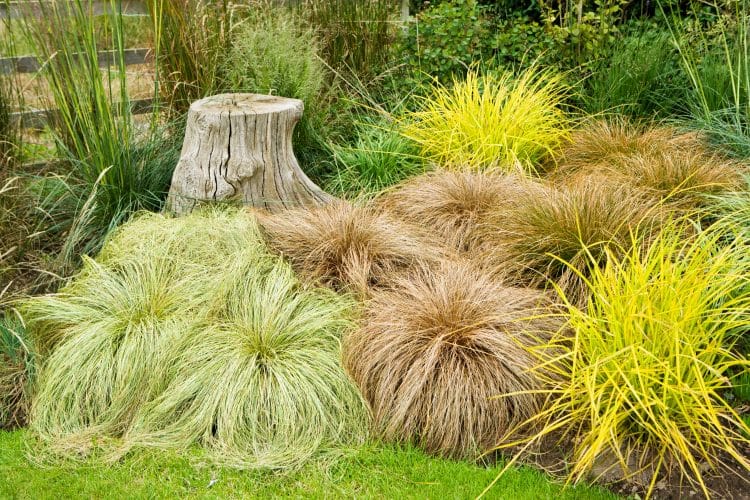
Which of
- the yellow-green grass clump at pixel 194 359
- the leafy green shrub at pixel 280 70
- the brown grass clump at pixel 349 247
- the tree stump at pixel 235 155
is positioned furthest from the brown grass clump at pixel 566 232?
the leafy green shrub at pixel 280 70

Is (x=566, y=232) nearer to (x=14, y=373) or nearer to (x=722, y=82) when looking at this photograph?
(x=722, y=82)

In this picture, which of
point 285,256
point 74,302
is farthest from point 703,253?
point 74,302

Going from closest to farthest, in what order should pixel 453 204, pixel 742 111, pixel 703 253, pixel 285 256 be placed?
pixel 703 253, pixel 285 256, pixel 453 204, pixel 742 111

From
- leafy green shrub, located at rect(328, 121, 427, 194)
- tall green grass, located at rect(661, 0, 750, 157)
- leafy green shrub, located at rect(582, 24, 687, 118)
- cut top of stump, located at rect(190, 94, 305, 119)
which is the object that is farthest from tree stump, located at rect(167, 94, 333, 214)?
tall green grass, located at rect(661, 0, 750, 157)

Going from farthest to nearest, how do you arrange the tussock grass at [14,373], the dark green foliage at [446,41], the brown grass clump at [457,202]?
the dark green foliage at [446,41] → the brown grass clump at [457,202] → the tussock grass at [14,373]

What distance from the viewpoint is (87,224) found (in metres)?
4.39

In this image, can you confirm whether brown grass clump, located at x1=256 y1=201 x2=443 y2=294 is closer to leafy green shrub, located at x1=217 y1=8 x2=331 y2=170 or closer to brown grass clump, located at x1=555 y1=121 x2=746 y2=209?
brown grass clump, located at x1=555 y1=121 x2=746 y2=209

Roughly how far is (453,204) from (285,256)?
971 mm

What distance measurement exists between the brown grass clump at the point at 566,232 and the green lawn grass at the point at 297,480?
1.03 metres

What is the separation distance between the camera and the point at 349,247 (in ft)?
12.9

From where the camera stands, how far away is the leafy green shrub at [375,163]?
5.02 metres

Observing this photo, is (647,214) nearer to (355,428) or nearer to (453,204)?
(453,204)

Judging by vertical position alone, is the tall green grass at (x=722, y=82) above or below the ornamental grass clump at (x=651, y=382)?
above

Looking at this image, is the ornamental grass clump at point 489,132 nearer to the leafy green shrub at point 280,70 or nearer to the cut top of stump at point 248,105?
the leafy green shrub at point 280,70
